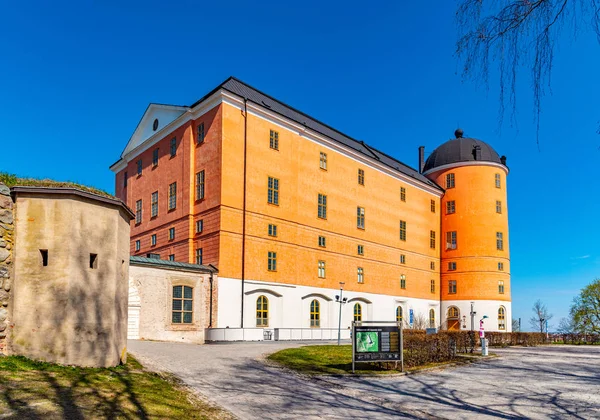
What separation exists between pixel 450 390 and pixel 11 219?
12322mm

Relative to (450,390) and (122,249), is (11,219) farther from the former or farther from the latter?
(450,390)

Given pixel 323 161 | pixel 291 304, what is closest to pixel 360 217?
pixel 323 161

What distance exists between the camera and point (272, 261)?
39031 mm

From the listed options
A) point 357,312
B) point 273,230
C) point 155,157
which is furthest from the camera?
point 357,312

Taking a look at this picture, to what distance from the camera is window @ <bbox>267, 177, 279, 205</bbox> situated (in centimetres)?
4012

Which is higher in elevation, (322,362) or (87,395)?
(87,395)

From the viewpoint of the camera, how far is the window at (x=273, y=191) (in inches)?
1580

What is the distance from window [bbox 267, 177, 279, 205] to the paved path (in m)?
20.4

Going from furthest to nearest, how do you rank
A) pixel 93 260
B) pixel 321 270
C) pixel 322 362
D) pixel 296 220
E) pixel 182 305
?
pixel 321 270, pixel 296 220, pixel 182 305, pixel 322 362, pixel 93 260

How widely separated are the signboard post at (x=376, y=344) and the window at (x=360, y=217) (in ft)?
99.4

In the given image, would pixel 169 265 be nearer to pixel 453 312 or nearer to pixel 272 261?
pixel 272 261

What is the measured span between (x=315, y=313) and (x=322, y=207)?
8852mm

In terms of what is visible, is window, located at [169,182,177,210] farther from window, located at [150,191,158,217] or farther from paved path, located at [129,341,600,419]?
paved path, located at [129,341,600,419]

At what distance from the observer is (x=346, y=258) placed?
4653 cm
